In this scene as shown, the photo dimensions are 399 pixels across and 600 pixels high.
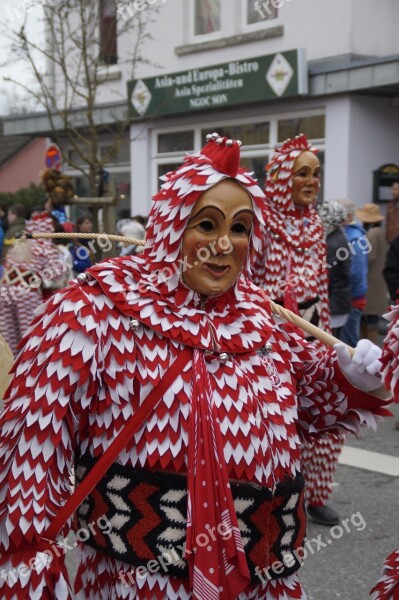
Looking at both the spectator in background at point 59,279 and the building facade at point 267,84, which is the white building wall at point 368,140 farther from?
the spectator in background at point 59,279

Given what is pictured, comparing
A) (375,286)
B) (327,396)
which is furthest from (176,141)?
(327,396)

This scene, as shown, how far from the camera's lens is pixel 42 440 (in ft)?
6.11

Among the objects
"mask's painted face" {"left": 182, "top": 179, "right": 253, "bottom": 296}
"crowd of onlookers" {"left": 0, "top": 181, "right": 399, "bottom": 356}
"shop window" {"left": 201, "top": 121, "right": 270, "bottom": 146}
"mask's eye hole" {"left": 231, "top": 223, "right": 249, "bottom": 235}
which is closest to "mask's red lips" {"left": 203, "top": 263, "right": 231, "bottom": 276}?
"mask's painted face" {"left": 182, "top": 179, "right": 253, "bottom": 296}

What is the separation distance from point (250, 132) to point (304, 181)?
840 centimetres

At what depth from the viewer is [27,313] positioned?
21.8 ft

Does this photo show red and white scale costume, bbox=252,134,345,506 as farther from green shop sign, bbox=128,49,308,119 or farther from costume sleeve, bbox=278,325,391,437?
green shop sign, bbox=128,49,308,119

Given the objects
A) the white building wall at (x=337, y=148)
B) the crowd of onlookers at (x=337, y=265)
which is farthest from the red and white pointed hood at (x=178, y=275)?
the white building wall at (x=337, y=148)

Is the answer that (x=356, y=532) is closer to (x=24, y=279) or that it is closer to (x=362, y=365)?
(x=362, y=365)

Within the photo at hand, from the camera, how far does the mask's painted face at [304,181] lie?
175 inches

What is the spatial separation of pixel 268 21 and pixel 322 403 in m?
10.5

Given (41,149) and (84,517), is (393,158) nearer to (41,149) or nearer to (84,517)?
(84,517)

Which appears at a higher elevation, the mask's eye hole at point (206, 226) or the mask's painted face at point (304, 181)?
the mask's painted face at point (304, 181)

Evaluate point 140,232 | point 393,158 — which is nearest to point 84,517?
point 140,232

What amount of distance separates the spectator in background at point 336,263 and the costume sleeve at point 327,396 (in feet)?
14.1
